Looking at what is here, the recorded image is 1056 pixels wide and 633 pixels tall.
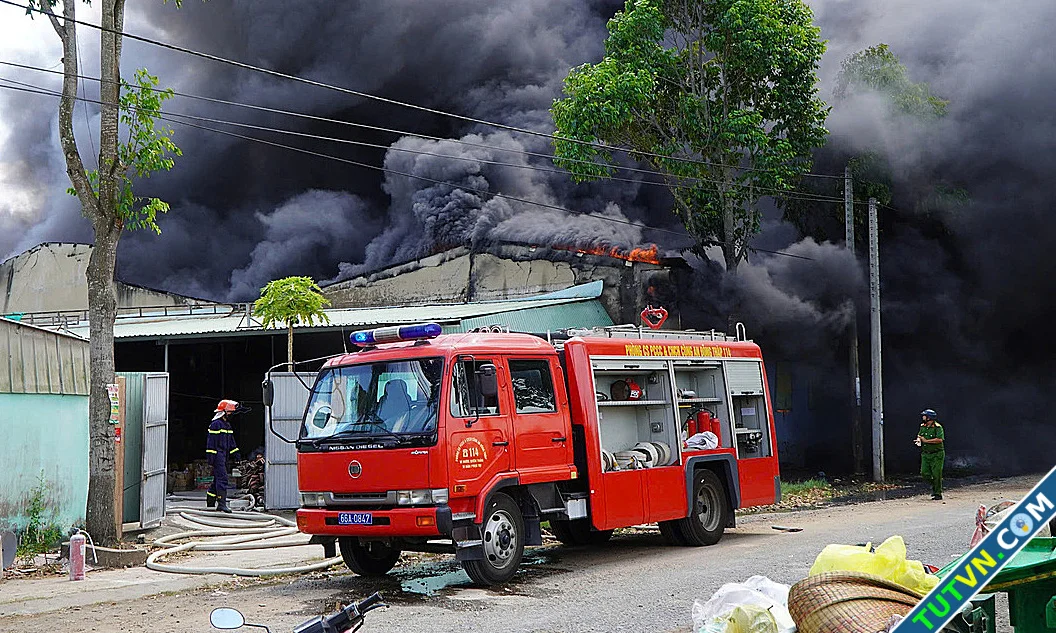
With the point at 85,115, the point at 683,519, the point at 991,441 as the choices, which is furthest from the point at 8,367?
the point at 85,115

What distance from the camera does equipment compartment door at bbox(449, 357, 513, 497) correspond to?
9.29 metres

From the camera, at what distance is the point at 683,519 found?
12.3 metres

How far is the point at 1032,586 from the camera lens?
4.29 meters

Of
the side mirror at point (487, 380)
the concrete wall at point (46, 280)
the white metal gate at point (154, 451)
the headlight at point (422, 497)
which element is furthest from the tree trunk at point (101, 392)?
the concrete wall at point (46, 280)

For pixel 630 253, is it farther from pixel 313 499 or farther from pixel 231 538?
pixel 313 499

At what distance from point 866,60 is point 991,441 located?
425 inches

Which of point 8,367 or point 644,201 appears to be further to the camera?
point 644,201

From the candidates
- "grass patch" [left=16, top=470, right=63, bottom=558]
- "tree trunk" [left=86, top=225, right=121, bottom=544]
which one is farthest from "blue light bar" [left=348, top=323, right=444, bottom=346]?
"grass patch" [left=16, top=470, right=63, bottom=558]

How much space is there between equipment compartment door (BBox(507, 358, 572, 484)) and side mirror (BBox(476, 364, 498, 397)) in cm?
63

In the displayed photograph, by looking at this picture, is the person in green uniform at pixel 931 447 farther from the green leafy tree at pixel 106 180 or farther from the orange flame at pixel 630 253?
the green leafy tree at pixel 106 180

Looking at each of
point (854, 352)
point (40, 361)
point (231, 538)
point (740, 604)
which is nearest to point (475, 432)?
point (740, 604)

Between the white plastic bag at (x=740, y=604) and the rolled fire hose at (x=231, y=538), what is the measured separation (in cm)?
553

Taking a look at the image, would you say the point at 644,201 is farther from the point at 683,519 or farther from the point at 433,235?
the point at 683,519

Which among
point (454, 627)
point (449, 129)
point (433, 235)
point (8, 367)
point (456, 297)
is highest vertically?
point (449, 129)
